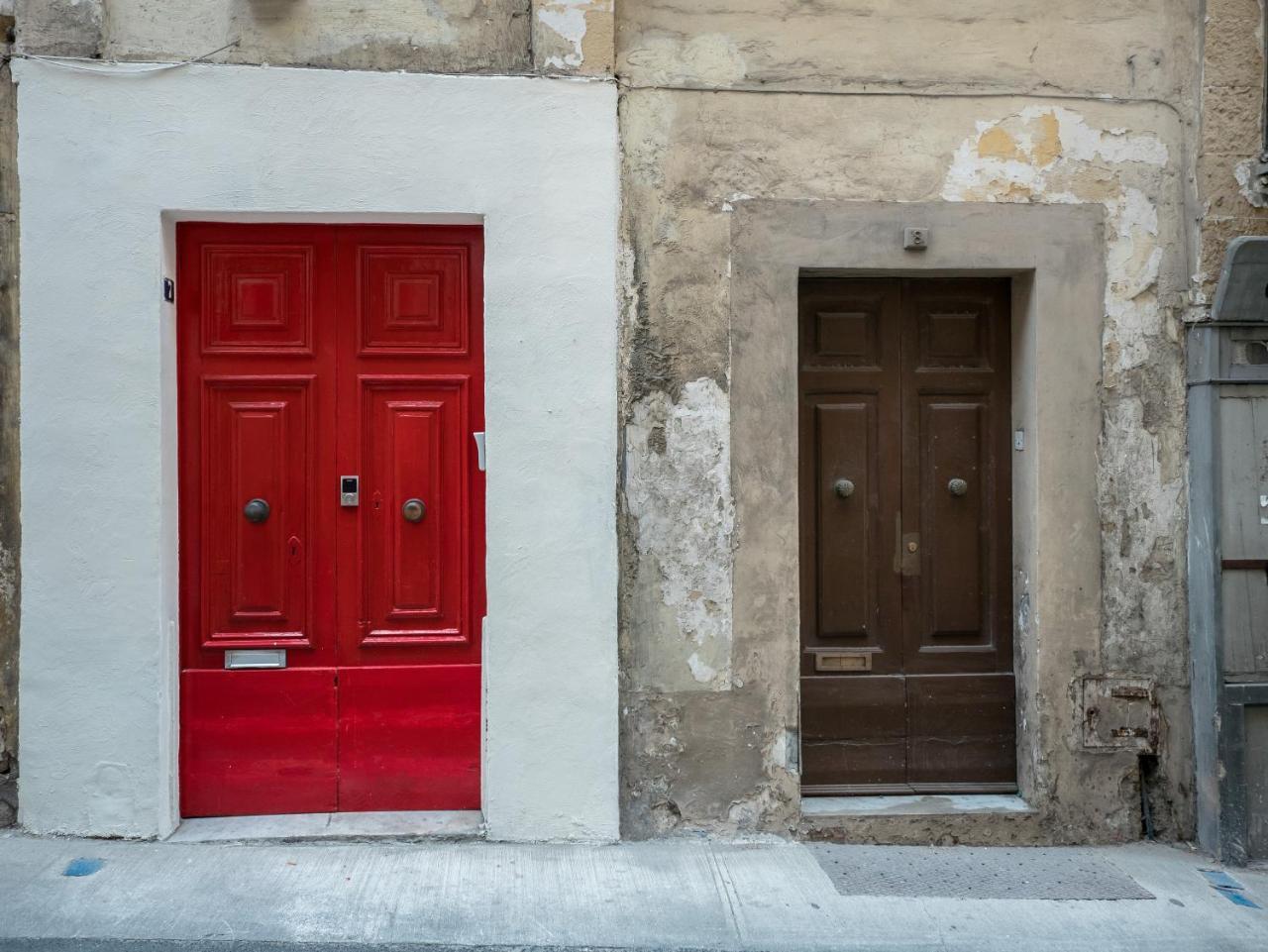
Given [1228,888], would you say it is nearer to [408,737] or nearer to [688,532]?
[688,532]

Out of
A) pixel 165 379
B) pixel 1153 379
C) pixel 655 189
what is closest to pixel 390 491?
pixel 165 379

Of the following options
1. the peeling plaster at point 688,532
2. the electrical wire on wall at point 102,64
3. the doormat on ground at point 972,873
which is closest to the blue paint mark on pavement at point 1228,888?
the doormat on ground at point 972,873

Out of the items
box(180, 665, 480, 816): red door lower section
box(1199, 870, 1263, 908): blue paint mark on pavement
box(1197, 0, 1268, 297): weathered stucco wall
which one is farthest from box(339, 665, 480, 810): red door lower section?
box(1197, 0, 1268, 297): weathered stucco wall

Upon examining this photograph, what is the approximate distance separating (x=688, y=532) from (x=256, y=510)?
189cm

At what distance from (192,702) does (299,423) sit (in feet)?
4.27

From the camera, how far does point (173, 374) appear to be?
4.70 meters

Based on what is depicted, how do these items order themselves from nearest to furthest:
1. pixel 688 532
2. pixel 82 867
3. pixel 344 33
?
pixel 82 867 → pixel 344 33 → pixel 688 532

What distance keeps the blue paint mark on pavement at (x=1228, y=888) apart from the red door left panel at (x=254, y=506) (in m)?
3.76

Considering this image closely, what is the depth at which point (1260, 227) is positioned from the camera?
4.90 metres

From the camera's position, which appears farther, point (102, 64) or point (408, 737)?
point (408, 737)

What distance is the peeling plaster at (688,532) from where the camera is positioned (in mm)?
4766

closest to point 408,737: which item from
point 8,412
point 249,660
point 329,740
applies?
point 329,740

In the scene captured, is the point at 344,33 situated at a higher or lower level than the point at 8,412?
higher

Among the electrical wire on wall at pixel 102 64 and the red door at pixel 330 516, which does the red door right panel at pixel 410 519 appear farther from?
the electrical wire on wall at pixel 102 64
